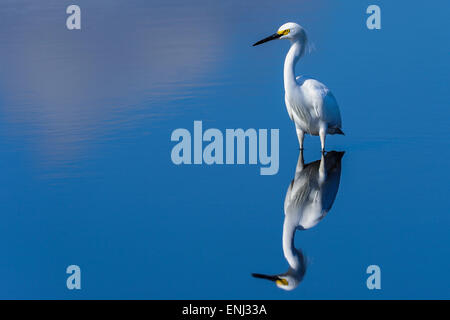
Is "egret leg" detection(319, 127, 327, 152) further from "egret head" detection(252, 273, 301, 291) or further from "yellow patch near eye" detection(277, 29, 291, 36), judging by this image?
"egret head" detection(252, 273, 301, 291)

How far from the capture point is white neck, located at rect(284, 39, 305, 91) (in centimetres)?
668

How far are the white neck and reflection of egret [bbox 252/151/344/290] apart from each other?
61 cm

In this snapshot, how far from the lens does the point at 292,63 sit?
6742 millimetres

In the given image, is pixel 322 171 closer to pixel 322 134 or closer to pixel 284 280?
pixel 322 134

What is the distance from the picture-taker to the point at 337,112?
6711mm

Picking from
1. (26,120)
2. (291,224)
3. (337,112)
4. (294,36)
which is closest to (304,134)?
(337,112)

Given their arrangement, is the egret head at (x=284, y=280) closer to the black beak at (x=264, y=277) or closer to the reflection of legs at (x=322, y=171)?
the black beak at (x=264, y=277)

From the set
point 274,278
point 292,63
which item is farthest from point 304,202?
point 292,63

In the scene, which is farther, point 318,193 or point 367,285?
point 318,193

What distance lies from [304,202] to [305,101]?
4.04ft

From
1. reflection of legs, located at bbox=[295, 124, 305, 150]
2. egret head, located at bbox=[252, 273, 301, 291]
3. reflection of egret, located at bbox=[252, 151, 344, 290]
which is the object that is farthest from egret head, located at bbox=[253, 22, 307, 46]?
egret head, located at bbox=[252, 273, 301, 291]

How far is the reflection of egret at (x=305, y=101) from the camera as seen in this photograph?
6.62m

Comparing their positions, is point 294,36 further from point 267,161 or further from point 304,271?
point 304,271

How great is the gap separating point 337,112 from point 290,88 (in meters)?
0.46
